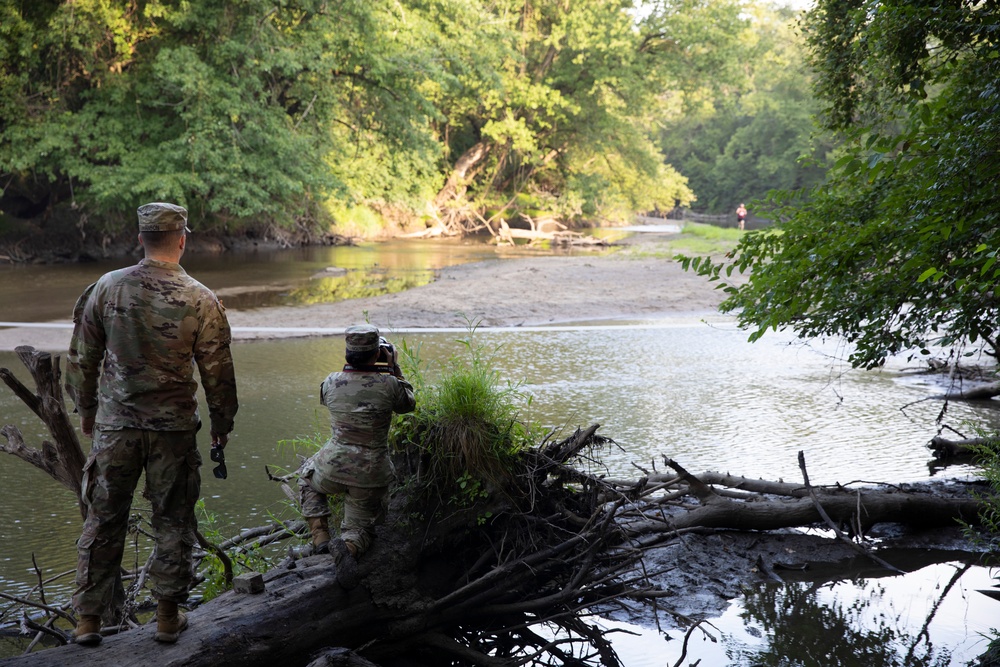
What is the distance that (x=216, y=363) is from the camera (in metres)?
4.09

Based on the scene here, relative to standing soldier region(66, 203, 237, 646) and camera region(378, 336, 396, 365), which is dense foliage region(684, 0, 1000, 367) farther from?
standing soldier region(66, 203, 237, 646)

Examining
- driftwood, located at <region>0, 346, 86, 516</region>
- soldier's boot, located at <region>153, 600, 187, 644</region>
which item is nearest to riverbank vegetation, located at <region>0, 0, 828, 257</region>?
driftwood, located at <region>0, 346, 86, 516</region>

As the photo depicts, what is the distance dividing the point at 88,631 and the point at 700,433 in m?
6.51

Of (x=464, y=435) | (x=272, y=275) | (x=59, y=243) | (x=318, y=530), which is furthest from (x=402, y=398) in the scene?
(x=59, y=243)

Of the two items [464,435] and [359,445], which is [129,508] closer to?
[359,445]

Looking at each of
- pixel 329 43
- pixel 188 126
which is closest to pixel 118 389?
pixel 188 126

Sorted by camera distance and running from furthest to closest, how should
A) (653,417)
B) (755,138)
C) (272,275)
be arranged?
(755,138), (272,275), (653,417)

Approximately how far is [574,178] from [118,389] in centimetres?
3655

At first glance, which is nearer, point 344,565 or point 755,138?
point 344,565

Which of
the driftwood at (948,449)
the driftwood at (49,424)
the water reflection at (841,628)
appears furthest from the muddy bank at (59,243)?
the water reflection at (841,628)

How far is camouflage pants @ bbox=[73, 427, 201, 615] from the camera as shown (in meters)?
3.79

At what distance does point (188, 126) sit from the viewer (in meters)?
21.1

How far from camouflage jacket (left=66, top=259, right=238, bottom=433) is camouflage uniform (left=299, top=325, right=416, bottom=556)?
72 cm

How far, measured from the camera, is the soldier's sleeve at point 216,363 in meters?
4.06
